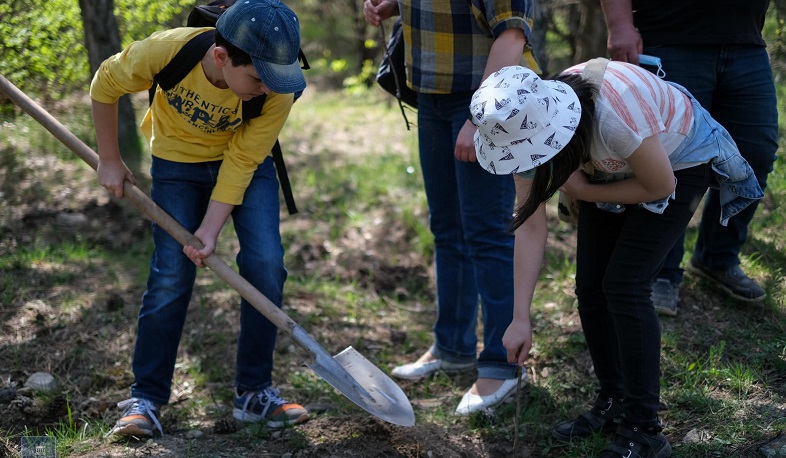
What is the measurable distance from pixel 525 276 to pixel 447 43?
40.4 inches

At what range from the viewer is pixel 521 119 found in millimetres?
2031

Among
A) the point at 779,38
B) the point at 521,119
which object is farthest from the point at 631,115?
the point at 779,38

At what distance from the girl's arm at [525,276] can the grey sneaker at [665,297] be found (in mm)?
1296

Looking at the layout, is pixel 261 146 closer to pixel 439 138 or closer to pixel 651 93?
pixel 439 138

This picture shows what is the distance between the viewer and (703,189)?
248cm

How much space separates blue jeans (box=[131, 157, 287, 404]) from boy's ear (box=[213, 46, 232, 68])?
19.6 inches

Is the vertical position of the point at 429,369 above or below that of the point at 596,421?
below

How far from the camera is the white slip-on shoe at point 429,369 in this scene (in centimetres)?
361

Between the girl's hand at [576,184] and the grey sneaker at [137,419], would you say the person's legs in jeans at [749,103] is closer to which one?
the girl's hand at [576,184]

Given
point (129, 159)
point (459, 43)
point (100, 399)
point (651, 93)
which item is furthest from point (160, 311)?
point (129, 159)

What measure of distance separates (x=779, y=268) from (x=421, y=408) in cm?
200

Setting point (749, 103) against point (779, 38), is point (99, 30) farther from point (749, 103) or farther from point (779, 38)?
point (779, 38)

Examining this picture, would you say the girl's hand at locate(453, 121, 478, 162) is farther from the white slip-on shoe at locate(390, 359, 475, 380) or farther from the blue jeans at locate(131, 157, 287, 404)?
the white slip-on shoe at locate(390, 359, 475, 380)

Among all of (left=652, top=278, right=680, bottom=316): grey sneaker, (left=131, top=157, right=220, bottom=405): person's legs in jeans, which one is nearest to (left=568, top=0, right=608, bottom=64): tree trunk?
(left=652, top=278, right=680, bottom=316): grey sneaker
